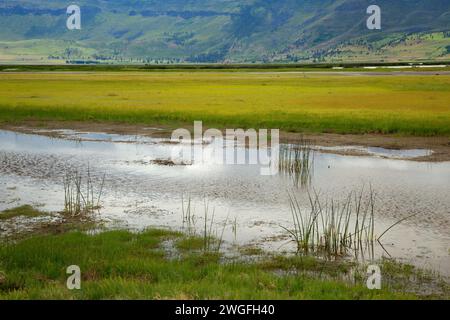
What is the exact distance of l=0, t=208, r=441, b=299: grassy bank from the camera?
10805mm

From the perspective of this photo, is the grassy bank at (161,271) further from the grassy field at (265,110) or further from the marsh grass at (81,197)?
the grassy field at (265,110)

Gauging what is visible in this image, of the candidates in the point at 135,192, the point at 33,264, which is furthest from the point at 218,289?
the point at 135,192

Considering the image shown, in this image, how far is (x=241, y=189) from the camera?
23969mm

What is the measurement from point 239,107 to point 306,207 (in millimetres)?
34507

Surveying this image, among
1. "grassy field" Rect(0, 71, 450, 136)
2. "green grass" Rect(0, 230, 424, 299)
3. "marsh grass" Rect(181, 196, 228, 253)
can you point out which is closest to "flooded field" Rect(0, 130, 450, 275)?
"marsh grass" Rect(181, 196, 228, 253)

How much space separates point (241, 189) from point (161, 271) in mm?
11301

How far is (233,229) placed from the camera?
18016mm

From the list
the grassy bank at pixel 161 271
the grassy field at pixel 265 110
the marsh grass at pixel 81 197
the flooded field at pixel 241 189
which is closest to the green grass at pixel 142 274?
the grassy bank at pixel 161 271

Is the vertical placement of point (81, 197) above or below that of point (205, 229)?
above

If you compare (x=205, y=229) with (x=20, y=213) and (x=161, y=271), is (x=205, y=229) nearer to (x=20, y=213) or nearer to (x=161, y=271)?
(x=161, y=271)

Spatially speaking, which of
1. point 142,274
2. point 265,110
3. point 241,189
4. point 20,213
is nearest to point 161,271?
point 142,274

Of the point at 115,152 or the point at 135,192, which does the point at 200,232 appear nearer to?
the point at 135,192

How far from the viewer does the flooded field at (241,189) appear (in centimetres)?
1758
